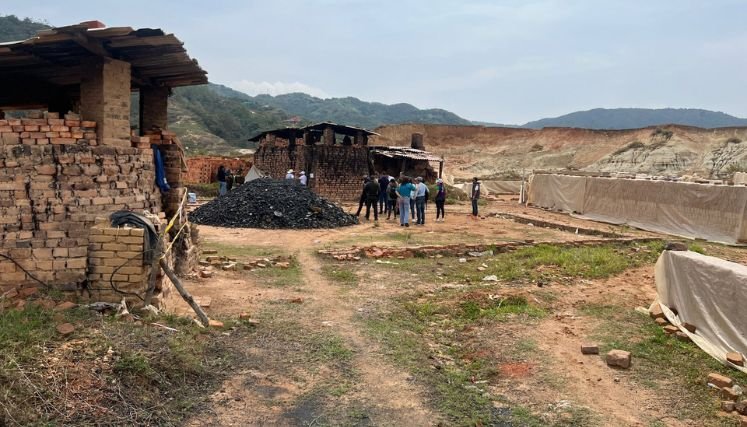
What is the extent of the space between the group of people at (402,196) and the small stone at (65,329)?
450 inches

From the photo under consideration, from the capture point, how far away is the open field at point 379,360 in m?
3.87

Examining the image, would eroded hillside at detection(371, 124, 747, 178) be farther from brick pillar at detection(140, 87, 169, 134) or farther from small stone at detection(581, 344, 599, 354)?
small stone at detection(581, 344, 599, 354)

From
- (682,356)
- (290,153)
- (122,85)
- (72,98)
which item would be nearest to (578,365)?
(682,356)

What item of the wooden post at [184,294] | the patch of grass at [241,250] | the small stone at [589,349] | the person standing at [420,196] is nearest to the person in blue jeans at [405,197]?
the person standing at [420,196]

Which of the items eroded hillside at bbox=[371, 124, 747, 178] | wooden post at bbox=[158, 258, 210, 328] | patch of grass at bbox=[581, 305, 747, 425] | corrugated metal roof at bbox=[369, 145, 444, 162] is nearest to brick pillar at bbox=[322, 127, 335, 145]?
corrugated metal roof at bbox=[369, 145, 444, 162]

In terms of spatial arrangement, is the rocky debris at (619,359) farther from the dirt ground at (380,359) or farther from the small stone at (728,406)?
the small stone at (728,406)

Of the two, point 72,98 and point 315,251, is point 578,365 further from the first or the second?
point 72,98

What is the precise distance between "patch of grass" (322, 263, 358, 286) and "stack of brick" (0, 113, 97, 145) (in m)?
4.18

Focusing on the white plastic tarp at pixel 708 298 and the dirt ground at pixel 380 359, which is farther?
the white plastic tarp at pixel 708 298

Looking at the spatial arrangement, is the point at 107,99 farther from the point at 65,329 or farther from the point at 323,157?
the point at 323,157

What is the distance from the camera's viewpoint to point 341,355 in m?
5.14

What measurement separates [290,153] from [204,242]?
1317cm

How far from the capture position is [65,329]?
4.31 metres

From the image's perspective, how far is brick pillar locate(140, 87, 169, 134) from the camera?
825cm
